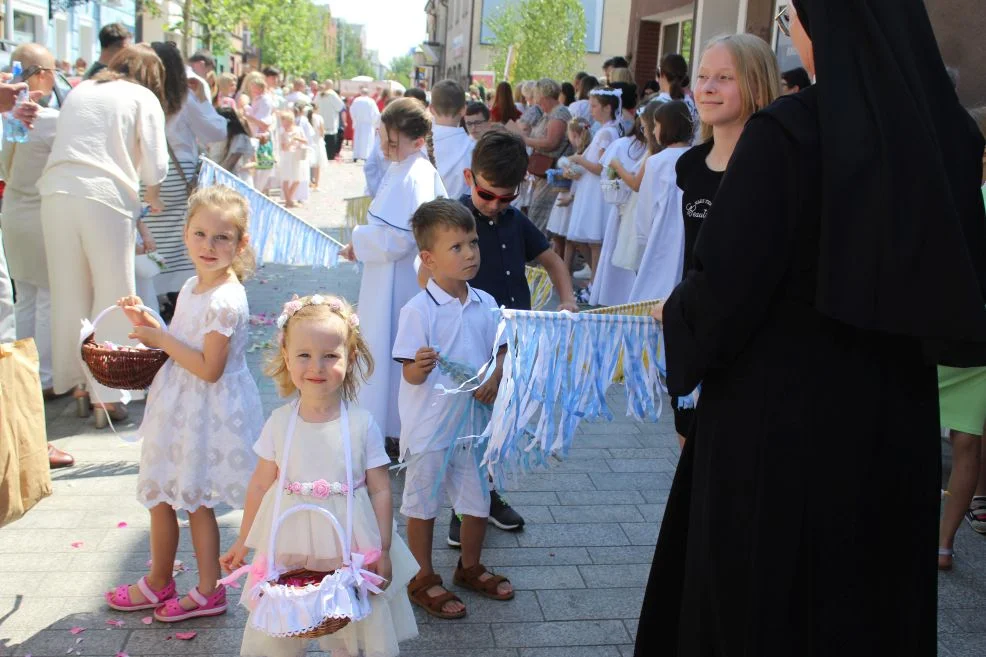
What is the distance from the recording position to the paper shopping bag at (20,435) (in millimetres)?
3396

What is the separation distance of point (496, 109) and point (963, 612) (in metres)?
10.0

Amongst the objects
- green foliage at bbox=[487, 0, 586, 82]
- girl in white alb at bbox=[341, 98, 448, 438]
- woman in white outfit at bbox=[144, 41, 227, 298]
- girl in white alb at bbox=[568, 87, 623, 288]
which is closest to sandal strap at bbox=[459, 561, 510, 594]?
girl in white alb at bbox=[341, 98, 448, 438]

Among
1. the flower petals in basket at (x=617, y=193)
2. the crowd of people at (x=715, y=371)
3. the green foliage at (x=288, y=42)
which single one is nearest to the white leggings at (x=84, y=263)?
the crowd of people at (x=715, y=371)

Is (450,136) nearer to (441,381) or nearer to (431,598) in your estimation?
(441,381)

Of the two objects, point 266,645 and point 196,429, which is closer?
point 266,645

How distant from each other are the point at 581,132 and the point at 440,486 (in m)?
7.96

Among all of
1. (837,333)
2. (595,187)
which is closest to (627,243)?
(595,187)

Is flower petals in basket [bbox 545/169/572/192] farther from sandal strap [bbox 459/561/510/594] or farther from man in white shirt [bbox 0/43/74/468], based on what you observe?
sandal strap [bbox 459/561/510/594]

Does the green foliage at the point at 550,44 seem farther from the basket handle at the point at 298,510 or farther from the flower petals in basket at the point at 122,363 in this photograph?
the basket handle at the point at 298,510

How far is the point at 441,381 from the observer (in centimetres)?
390

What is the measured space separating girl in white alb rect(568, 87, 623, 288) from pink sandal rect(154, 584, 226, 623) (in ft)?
22.8

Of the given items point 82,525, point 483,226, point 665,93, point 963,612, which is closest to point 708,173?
point 483,226

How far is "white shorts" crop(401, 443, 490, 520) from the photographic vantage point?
3842 millimetres

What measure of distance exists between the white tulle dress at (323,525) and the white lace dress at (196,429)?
704 millimetres
